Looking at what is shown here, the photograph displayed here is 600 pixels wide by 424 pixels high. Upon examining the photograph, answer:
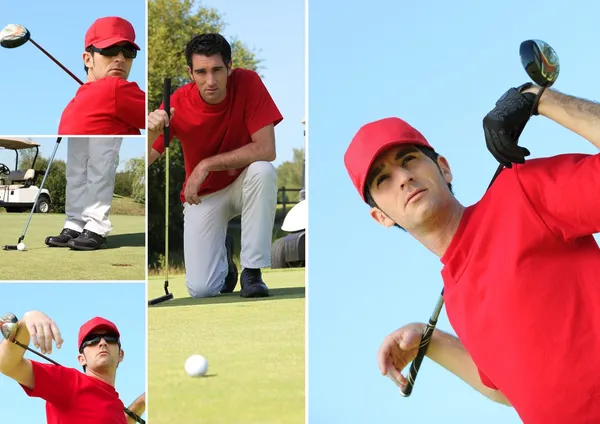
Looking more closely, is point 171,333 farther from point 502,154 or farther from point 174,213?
point 502,154

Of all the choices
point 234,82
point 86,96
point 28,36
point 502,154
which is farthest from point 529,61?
point 28,36

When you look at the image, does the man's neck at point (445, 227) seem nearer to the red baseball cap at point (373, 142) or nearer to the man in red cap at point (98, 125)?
the red baseball cap at point (373, 142)

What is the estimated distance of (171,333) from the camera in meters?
3.58

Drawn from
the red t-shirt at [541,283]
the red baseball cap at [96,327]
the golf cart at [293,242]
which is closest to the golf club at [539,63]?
the red t-shirt at [541,283]

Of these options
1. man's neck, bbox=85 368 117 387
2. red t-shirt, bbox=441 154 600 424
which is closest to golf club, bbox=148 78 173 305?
man's neck, bbox=85 368 117 387

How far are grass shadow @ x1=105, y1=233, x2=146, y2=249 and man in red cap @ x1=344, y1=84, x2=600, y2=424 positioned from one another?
1.54 metres

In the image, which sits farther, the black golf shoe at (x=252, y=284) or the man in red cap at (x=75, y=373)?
the black golf shoe at (x=252, y=284)

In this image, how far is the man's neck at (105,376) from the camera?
361cm

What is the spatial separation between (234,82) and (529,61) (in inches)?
74.8

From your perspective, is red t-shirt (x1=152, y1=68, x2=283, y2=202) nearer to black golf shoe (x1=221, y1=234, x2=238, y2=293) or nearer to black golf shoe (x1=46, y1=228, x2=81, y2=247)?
black golf shoe (x1=221, y1=234, x2=238, y2=293)

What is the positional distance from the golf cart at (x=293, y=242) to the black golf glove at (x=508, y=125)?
1692mm

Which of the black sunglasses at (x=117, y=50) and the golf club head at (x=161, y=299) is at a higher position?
the black sunglasses at (x=117, y=50)

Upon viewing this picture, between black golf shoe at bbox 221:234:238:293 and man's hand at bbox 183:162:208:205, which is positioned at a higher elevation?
man's hand at bbox 183:162:208:205

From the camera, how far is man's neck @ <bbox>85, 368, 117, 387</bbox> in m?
3.61
